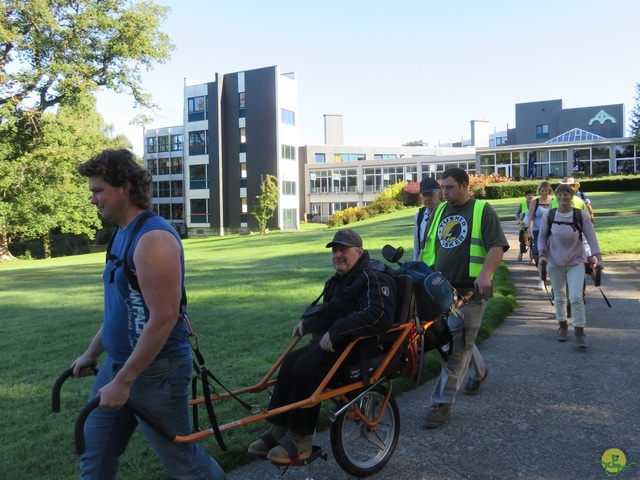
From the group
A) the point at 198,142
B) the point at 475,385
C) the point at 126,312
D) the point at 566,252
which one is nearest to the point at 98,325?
the point at 475,385

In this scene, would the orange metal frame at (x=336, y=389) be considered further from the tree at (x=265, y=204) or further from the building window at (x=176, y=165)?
the building window at (x=176, y=165)

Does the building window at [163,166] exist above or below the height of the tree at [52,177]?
above

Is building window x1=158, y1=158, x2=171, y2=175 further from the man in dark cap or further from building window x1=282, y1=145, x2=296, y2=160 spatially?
the man in dark cap

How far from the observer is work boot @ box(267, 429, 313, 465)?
3.30 metres

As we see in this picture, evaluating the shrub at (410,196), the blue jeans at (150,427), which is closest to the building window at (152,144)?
the shrub at (410,196)

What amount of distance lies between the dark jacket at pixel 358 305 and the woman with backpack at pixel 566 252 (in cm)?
393

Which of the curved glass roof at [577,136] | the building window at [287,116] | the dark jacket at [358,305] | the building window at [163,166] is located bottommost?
the dark jacket at [358,305]

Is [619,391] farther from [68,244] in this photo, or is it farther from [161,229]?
[68,244]

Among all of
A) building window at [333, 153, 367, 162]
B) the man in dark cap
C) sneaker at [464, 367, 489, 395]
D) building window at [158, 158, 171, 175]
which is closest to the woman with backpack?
the man in dark cap

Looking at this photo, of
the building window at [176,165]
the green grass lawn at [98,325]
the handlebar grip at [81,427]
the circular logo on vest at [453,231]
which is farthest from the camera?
the building window at [176,165]

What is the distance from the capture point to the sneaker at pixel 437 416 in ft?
14.7

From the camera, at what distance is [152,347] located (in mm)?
2451

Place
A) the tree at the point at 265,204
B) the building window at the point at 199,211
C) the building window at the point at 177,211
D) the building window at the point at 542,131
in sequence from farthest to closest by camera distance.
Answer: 1. the building window at the point at 542,131
2. the building window at the point at 177,211
3. the building window at the point at 199,211
4. the tree at the point at 265,204

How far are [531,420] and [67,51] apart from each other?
35.3m
